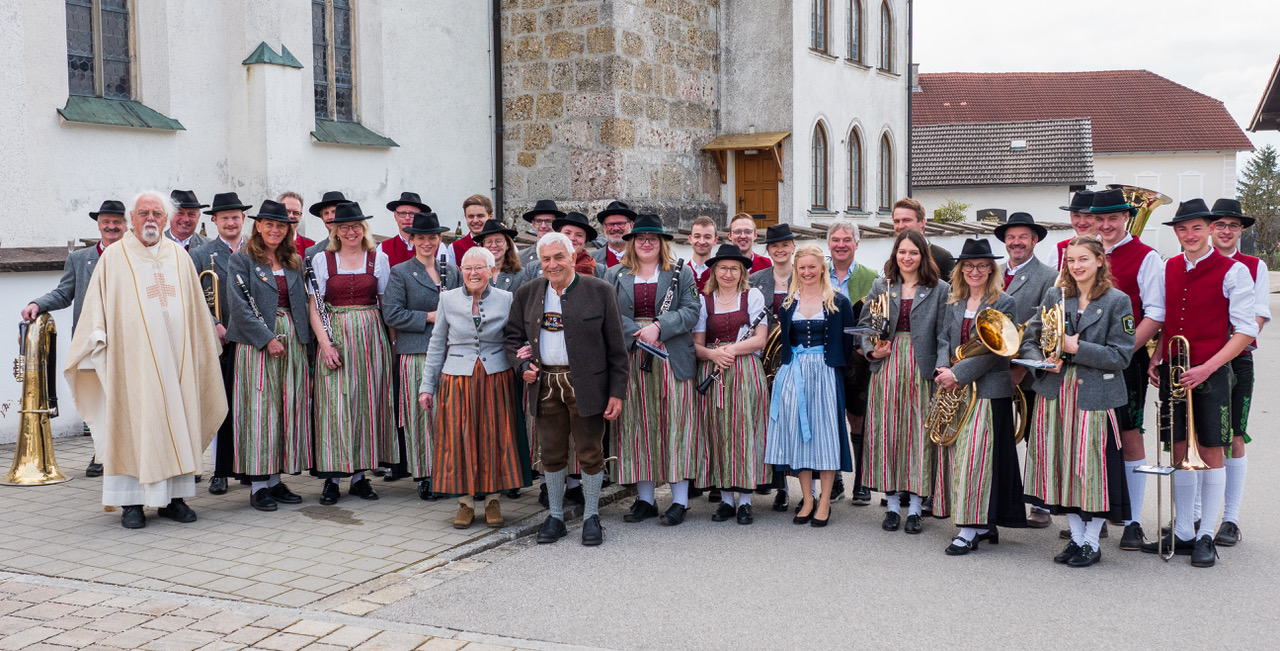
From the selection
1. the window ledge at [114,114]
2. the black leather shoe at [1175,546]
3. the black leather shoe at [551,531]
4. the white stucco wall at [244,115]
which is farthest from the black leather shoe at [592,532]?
the window ledge at [114,114]

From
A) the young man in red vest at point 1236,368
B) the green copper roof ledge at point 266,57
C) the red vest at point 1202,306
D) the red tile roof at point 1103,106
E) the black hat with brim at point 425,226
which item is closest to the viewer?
the red vest at point 1202,306

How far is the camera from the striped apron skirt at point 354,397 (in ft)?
24.3

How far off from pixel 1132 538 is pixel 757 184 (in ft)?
51.7

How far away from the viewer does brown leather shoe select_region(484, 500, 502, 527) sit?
22.6 ft

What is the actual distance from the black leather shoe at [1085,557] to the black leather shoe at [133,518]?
17.1 feet

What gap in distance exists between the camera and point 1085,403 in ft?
19.9

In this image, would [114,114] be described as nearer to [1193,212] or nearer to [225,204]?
[225,204]

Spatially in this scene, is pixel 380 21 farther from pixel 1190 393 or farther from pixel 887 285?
pixel 1190 393

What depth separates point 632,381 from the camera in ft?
23.5

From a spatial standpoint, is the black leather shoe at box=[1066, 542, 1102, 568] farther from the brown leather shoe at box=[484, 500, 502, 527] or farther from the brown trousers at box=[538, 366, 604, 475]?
the brown leather shoe at box=[484, 500, 502, 527]

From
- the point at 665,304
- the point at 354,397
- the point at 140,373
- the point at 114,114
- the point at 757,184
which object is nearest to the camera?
the point at 140,373

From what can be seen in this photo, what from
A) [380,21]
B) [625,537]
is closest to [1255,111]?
[380,21]

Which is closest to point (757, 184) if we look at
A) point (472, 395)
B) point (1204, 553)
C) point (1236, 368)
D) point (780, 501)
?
point (780, 501)

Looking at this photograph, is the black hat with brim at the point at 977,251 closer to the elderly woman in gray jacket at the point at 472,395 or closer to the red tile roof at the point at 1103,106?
the elderly woman in gray jacket at the point at 472,395
